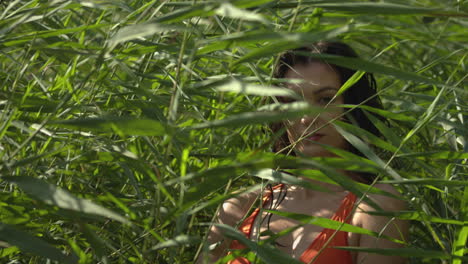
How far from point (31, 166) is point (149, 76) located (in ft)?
0.77

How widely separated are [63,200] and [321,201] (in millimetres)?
860

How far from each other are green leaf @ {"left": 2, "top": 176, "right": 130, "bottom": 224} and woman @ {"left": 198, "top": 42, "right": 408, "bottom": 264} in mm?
527

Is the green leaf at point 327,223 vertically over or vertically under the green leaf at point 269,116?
under

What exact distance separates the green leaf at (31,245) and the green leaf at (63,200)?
0.16 feet

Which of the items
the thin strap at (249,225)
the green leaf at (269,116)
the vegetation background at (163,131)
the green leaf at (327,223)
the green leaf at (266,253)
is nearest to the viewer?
the green leaf at (269,116)

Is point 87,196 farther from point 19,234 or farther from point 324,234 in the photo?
point 324,234

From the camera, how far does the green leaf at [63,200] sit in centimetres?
61

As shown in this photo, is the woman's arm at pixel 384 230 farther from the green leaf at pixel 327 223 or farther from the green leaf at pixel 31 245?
the green leaf at pixel 31 245

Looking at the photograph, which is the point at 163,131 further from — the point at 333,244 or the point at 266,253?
the point at 333,244

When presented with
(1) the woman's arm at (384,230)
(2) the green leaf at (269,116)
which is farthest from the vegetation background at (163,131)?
(1) the woman's arm at (384,230)

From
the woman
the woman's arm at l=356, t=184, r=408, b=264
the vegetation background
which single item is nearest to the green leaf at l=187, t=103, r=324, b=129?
the vegetation background

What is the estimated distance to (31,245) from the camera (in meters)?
0.69

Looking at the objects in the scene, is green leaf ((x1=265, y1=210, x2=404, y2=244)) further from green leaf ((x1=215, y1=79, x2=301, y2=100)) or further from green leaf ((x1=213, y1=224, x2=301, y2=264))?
green leaf ((x1=215, y1=79, x2=301, y2=100))

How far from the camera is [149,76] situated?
42.8 inches
